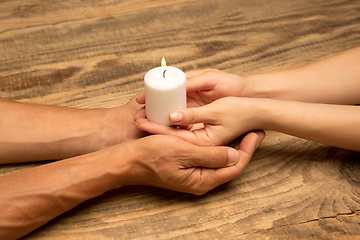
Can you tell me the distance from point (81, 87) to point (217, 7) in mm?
778

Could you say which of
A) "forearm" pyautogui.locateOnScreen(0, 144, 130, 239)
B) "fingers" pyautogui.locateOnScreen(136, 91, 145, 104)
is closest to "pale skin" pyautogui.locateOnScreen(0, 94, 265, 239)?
"forearm" pyautogui.locateOnScreen(0, 144, 130, 239)

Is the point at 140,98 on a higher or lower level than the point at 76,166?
higher

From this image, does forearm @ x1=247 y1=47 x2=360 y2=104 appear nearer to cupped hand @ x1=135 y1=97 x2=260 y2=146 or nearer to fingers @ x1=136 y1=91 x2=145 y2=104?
cupped hand @ x1=135 y1=97 x2=260 y2=146

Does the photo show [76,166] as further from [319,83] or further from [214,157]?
[319,83]

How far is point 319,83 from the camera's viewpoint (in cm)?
106

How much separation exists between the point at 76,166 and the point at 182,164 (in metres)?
0.27

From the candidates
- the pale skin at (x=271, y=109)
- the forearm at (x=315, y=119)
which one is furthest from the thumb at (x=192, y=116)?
the forearm at (x=315, y=119)

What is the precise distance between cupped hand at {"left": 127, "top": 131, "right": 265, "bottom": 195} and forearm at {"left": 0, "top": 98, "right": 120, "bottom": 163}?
0.20 meters

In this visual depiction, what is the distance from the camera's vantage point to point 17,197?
0.81 m

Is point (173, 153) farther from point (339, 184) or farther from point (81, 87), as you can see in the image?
point (81, 87)

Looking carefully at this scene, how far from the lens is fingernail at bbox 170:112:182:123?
81 centimetres

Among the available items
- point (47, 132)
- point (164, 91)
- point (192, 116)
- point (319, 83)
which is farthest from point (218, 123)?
point (47, 132)

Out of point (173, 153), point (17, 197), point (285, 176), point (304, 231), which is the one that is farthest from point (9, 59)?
point (304, 231)

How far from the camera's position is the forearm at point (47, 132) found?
0.98 m
